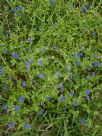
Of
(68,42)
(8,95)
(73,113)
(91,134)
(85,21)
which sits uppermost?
(85,21)

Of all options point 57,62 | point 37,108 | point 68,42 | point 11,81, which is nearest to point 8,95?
point 11,81

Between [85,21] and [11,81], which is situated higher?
[85,21]

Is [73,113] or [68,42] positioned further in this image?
[68,42]

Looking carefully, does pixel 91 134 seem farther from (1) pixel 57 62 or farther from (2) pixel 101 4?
(2) pixel 101 4

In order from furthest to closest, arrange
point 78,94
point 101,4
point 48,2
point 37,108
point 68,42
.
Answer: point 101,4
point 48,2
point 68,42
point 78,94
point 37,108

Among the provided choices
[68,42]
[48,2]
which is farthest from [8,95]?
[48,2]

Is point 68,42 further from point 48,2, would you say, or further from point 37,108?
point 37,108

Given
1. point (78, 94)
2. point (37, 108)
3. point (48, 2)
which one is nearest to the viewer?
point (37, 108)
